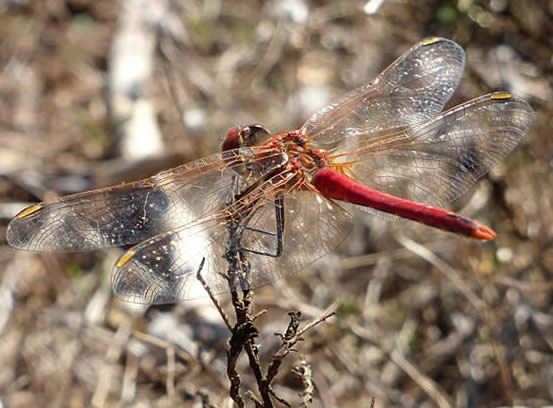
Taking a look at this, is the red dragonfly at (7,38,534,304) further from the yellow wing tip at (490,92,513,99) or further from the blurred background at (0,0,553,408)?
the blurred background at (0,0,553,408)

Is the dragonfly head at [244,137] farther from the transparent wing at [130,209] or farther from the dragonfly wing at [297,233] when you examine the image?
the dragonfly wing at [297,233]

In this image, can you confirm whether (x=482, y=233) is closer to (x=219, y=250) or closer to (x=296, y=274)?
(x=219, y=250)

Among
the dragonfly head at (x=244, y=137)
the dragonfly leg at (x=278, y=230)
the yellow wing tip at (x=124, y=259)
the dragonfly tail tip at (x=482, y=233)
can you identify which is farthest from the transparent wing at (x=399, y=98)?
the yellow wing tip at (x=124, y=259)

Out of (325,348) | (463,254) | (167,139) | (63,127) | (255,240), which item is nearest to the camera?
(255,240)

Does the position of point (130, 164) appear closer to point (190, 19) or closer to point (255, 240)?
point (190, 19)

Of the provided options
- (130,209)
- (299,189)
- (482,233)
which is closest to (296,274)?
(299,189)

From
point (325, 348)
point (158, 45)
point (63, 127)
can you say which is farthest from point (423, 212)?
point (63, 127)

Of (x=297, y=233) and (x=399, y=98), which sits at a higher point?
(x=399, y=98)
